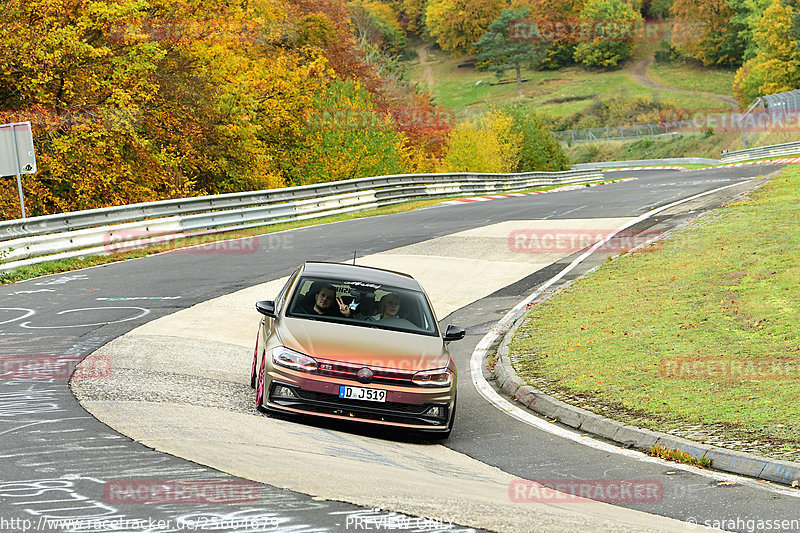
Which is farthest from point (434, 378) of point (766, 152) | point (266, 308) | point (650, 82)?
point (650, 82)

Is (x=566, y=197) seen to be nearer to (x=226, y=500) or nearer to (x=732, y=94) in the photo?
(x=226, y=500)

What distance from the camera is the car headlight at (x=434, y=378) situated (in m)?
9.13

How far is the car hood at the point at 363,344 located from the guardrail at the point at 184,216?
422 inches

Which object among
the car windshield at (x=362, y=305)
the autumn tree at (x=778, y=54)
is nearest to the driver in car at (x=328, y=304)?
the car windshield at (x=362, y=305)

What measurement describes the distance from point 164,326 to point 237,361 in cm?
212

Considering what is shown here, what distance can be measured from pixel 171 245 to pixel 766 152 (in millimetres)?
62986

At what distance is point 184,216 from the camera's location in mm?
24000

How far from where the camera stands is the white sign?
1961cm

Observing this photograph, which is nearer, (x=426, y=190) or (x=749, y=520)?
(x=749, y=520)

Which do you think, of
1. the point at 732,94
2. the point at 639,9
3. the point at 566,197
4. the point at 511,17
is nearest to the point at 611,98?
the point at 732,94

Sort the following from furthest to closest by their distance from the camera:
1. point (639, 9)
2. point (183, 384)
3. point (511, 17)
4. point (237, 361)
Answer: point (639, 9) < point (511, 17) < point (237, 361) < point (183, 384)

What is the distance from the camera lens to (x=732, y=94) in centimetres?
13700

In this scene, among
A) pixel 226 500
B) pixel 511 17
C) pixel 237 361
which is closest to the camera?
pixel 226 500

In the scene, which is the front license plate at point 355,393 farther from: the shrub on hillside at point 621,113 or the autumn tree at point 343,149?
the shrub on hillside at point 621,113
